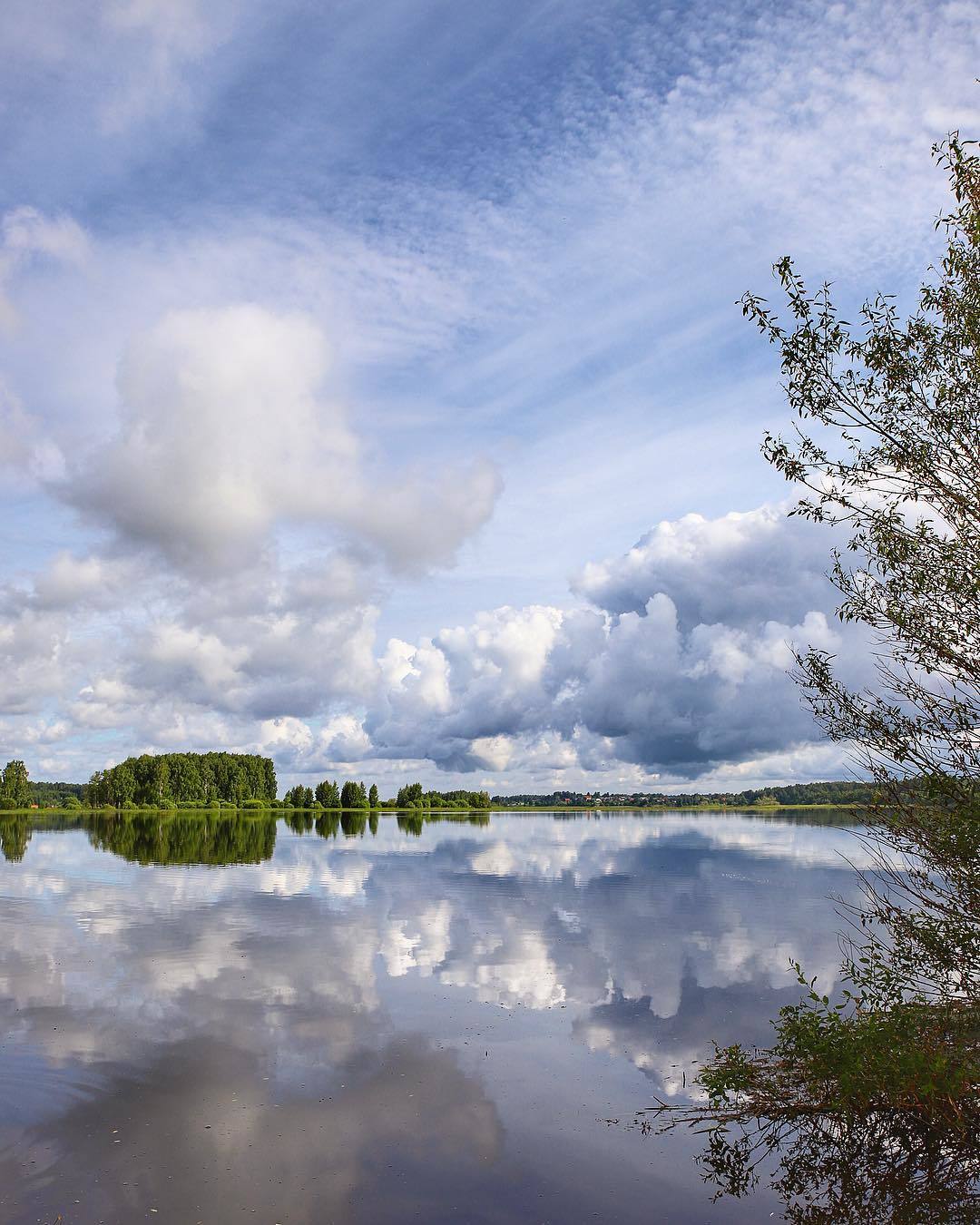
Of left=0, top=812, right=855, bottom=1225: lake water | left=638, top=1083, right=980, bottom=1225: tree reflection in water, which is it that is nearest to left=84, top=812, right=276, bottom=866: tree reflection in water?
left=0, top=812, right=855, bottom=1225: lake water

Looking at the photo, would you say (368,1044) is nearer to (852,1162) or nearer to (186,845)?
(852,1162)

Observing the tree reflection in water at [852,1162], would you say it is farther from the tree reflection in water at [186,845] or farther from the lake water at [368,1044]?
the tree reflection in water at [186,845]

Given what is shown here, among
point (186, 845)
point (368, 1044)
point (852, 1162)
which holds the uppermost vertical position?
point (368, 1044)

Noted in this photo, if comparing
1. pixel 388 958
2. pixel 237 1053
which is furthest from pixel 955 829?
pixel 388 958

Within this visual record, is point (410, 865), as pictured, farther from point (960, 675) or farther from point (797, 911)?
point (960, 675)

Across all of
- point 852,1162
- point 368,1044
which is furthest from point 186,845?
point 852,1162

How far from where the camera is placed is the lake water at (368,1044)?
13.1 metres

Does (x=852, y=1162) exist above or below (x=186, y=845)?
above

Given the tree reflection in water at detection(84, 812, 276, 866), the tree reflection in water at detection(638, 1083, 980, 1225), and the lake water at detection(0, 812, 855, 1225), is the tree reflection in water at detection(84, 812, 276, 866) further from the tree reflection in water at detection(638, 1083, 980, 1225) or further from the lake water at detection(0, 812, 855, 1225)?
the tree reflection in water at detection(638, 1083, 980, 1225)

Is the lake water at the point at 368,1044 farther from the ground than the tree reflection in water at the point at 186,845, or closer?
farther from the ground

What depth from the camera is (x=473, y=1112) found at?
53.2 ft

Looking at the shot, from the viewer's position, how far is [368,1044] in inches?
794

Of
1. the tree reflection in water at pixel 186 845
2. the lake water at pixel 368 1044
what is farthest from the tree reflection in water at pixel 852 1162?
the tree reflection in water at pixel 186 845

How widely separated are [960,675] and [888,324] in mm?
5479
